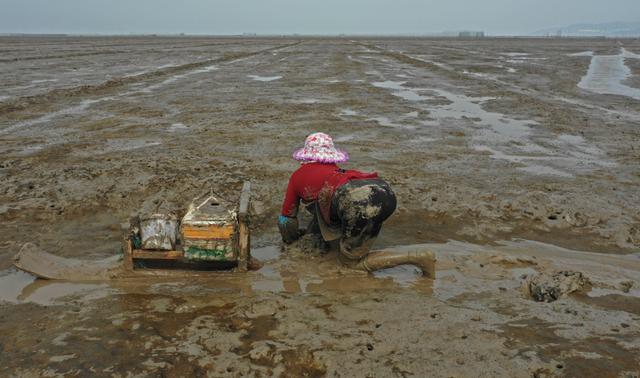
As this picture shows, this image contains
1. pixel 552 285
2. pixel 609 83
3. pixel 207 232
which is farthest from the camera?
pixel 609 83

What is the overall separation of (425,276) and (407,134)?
644 cm

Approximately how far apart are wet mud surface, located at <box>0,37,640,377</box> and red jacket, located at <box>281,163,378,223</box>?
61 cm

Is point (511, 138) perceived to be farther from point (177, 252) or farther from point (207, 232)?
point (177, 252)

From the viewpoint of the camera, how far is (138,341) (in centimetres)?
343

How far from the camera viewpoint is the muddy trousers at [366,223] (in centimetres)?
416

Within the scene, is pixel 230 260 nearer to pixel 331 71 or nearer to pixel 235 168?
pixel 235 168

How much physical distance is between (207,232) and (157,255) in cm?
53

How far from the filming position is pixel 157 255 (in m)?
4.33

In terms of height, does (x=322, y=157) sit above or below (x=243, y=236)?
above

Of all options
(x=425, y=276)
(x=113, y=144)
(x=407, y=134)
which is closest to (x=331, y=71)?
(x=407, y=134)

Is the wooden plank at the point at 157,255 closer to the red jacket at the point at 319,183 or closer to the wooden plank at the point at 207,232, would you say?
the wooden plank at the point at 207,232

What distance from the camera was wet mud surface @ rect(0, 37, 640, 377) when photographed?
3.29 m

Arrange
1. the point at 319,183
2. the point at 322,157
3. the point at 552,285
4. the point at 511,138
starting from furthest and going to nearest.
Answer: the point at 511,138 < the point at 322,157 < the point at 319,183 < the point at 552,285

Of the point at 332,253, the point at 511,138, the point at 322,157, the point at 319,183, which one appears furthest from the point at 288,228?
the point at 511,138
